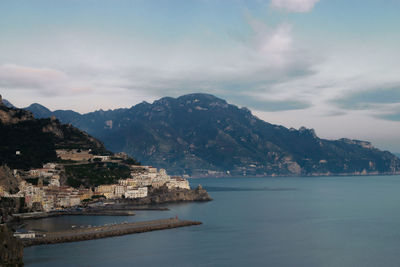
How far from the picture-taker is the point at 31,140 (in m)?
174

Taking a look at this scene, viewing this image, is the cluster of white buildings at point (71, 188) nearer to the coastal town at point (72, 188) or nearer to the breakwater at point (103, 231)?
the coastal town at point (72, 188)

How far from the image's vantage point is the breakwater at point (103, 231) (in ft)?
270

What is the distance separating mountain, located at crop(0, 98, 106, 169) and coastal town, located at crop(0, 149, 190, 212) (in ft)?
13.2

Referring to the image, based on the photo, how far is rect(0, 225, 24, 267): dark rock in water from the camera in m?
60.1

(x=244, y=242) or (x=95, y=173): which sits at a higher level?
(x=95, y=173)

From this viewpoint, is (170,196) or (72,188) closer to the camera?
(72,188)

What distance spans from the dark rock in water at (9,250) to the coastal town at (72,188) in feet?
188

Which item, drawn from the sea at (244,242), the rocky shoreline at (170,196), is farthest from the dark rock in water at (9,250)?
the rocky shoreline at (170,196)

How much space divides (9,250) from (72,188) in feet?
266

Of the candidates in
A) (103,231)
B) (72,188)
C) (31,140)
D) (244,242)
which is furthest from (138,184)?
(244,242)

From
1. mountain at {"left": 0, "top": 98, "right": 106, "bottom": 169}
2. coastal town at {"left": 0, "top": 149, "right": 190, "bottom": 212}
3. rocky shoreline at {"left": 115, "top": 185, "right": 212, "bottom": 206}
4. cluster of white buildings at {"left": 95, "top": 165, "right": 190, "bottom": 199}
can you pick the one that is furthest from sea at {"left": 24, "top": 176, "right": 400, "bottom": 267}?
mountain at {"left": 0, "top": 98, "right": 106, "bottom": 169}

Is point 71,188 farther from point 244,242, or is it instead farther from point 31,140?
point 244,242

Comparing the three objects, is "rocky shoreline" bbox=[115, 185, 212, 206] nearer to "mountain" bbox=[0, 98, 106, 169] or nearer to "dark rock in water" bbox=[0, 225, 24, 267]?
"mountain" bbox=[0, 98, 106, 169]

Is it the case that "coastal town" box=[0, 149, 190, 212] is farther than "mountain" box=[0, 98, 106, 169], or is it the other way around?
"mountain" box=[0, 98, 106, 169]
